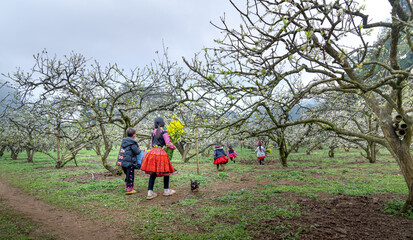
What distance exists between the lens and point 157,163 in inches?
270

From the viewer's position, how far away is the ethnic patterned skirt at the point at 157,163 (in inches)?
268

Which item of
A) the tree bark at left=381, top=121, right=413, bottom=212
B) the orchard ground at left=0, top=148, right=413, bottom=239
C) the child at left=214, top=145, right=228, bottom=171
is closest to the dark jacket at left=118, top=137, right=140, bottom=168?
the orchard ground at left=0, top=148, right=413, bottom=239

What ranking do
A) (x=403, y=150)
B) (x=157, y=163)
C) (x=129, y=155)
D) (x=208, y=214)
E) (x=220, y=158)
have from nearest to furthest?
(x=403, y=150), (x=208, y=214), (x=157, y=163), (x=129, y=155), (x=220, y=158)

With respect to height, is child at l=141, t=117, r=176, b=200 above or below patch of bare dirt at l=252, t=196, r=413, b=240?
above

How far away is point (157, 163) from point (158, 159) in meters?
0.12

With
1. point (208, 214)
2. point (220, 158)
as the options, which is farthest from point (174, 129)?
point (220, 158)

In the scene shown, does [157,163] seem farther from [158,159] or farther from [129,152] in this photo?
[129,152]

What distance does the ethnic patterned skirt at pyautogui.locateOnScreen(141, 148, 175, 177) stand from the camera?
6802 mm

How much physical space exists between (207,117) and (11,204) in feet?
18.8

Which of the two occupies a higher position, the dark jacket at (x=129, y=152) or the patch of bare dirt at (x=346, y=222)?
the dark jacket at (x=129, y=152)

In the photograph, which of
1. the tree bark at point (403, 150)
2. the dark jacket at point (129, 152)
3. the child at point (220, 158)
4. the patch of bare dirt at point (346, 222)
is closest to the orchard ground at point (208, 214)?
the patch of bare dirt at point (346, 222)

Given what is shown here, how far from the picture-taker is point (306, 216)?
15.9ft

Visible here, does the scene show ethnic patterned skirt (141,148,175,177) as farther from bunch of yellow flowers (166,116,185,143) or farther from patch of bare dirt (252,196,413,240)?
patch of bare dirt (252,196,413,240)

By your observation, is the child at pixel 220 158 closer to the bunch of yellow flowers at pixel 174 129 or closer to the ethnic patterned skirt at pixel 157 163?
the bunch of yellow flowers at pixel 174 129
